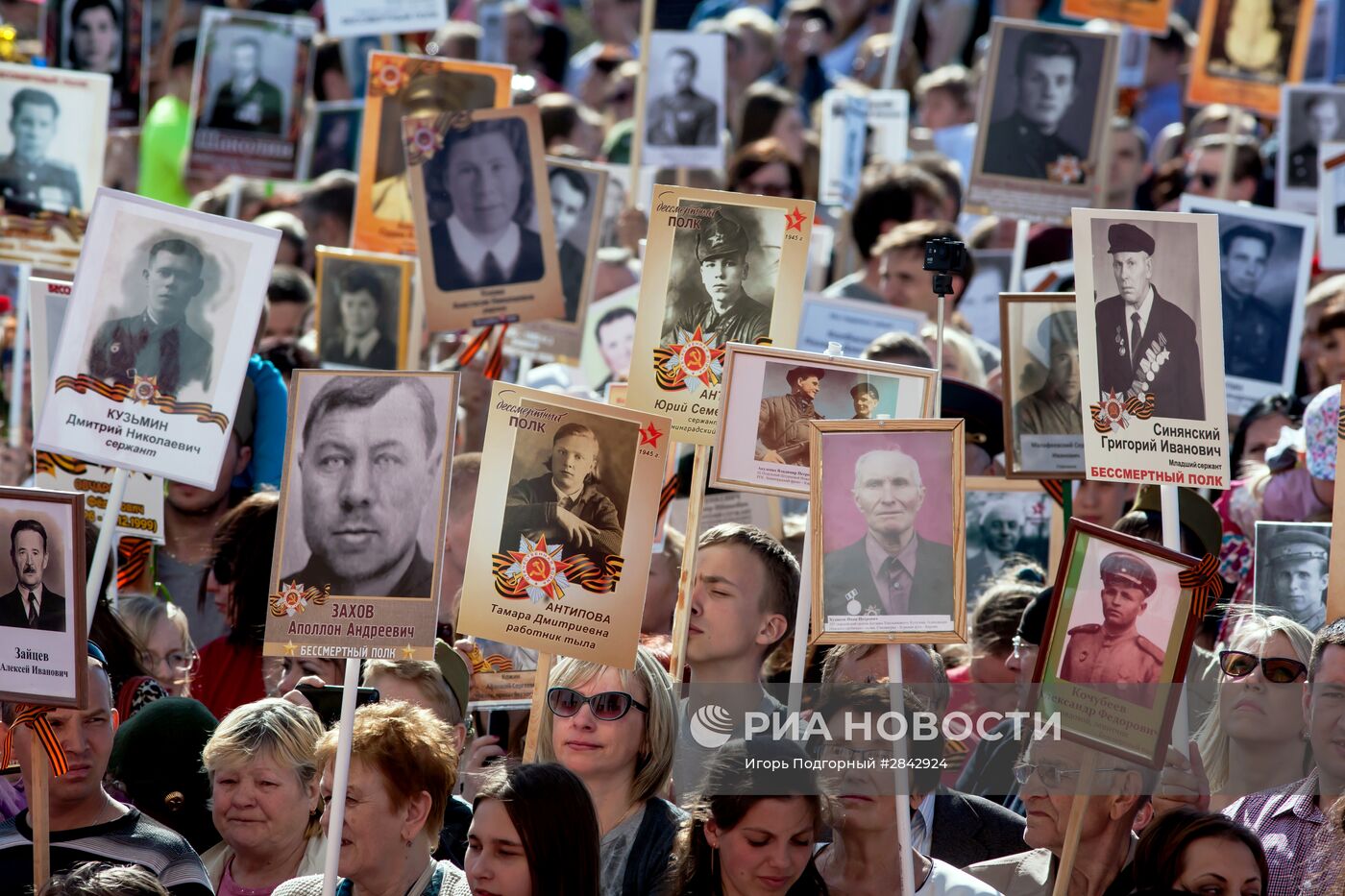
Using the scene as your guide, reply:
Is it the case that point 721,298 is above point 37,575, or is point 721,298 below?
above

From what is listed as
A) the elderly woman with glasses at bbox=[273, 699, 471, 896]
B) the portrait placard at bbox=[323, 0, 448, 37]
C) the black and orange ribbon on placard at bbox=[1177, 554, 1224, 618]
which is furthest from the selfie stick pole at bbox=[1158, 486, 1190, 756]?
the portrait placard at bbox=[323, 0, 448, 37]

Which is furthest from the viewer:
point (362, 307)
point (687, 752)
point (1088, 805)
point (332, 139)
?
point (332, 139)

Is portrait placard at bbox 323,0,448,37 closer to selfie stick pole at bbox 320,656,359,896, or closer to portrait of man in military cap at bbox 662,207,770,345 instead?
portrait of man in military cap at bbox 662,207,770,345

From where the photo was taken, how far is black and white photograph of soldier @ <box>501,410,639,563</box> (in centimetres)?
433

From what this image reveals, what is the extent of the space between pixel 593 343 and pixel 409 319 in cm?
83

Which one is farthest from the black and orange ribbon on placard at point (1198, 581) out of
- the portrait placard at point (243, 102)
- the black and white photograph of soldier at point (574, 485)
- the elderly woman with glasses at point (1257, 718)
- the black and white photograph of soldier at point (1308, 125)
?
the portrait placard at point (243, 102)

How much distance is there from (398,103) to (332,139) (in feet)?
9.52

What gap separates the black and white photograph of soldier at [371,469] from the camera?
13.9 ft

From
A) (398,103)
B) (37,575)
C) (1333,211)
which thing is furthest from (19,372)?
(1333,211)

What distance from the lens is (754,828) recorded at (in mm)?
3834

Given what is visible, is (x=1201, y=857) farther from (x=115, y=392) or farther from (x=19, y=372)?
(x=19, y=372)

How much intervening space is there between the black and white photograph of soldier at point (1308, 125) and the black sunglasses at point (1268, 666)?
4937 mm

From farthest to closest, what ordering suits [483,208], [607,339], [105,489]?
[607,339] → [483,208] → [105,489]

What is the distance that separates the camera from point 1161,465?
447cm
